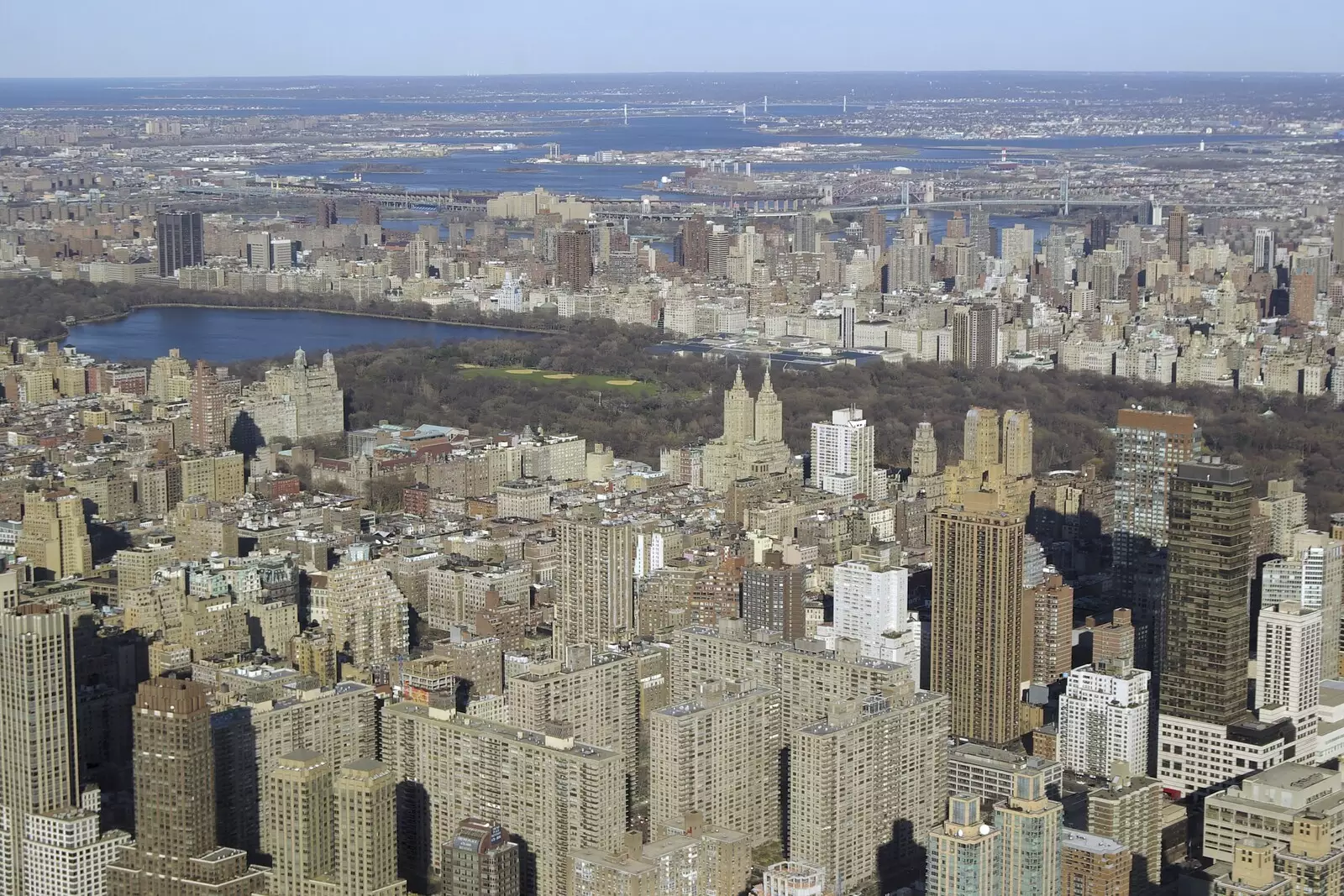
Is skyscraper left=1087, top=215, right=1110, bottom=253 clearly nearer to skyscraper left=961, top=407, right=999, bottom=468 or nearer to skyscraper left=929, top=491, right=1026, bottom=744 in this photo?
skyscraper left=961, top=407, right=999, bottom=468

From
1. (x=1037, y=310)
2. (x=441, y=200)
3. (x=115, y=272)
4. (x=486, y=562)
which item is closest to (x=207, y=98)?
(x=441, y=200)

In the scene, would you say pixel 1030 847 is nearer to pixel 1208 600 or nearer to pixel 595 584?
pixel 1208 600

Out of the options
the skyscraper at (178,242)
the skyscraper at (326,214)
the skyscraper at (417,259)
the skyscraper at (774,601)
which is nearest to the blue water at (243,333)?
the skyscraper at (417,259)

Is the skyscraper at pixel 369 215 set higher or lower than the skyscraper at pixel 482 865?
higher

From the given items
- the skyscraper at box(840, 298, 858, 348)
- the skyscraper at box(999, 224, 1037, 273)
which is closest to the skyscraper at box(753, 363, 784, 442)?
the skyscraper at box(840, 298, 858, 348)

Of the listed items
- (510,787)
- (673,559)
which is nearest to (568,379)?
(673,559)

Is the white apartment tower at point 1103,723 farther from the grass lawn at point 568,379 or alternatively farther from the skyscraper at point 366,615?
the grass lawn at point 568,379
